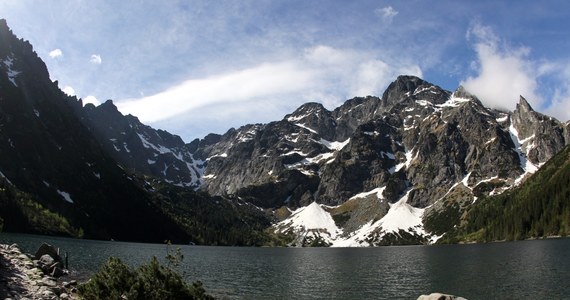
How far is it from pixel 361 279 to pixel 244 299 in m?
32.1

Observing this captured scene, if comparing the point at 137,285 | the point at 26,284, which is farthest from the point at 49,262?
the point at 137,285

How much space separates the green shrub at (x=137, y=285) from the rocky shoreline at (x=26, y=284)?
11736 mm

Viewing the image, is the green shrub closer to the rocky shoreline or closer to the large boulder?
the rocky shoreline

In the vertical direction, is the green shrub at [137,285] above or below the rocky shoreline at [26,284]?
above

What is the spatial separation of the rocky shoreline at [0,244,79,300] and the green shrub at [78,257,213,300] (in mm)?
11736

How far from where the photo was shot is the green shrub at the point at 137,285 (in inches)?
1122

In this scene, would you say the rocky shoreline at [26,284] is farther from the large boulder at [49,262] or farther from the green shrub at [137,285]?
the green shrub at [137,285]

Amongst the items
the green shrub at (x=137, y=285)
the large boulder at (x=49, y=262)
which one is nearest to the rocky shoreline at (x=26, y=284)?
the large boulder at (x=49, y=262)

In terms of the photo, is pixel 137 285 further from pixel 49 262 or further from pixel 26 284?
pixel 49 262

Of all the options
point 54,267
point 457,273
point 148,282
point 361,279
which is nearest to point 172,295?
point 148,282

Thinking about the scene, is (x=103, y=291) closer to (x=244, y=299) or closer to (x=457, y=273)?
(x=244, y=299)

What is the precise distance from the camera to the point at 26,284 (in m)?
44.0

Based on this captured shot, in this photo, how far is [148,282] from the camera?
28.8 metres

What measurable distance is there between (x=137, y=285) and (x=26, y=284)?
74.2ft
